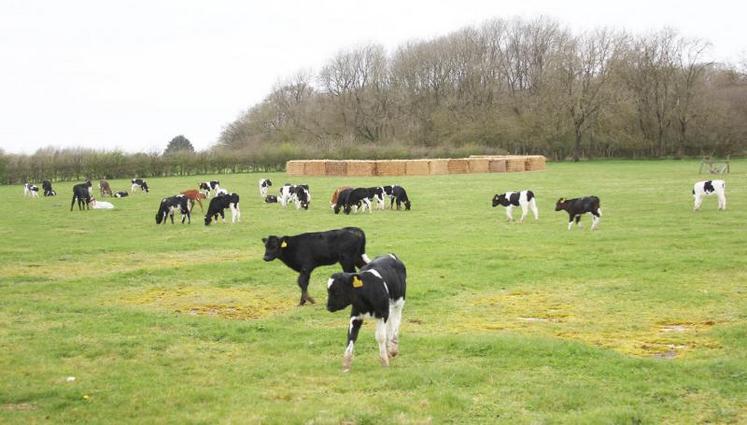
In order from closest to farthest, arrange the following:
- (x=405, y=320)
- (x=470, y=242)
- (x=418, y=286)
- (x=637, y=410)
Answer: (x=637, y=410) < (x=405, y=320) < (x=418, y=286) < (x=470, y=242)

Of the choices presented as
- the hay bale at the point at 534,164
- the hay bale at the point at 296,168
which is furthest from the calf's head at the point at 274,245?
the hay bale at the point at 534,164

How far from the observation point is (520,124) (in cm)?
8656

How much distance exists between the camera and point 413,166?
57.2m

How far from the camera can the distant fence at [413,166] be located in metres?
57.0

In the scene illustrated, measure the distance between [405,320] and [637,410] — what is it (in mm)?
4840

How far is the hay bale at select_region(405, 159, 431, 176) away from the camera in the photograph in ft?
187

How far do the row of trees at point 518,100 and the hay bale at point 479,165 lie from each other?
2157 centimetres

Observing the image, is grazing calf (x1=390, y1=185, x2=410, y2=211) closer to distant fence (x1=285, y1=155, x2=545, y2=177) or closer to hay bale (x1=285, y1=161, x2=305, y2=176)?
distant fence (x1=285, y1=155, x2=545, y2=177)

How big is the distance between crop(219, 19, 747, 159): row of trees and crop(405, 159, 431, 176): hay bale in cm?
2124

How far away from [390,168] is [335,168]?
182 inches

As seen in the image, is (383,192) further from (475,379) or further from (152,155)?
(152,155)

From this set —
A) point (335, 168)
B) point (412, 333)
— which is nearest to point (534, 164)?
point (335, 168)

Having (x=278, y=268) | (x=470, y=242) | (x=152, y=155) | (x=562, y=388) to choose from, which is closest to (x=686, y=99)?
(x=152, y=155)

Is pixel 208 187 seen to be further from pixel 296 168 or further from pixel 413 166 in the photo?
pixel 413 166
